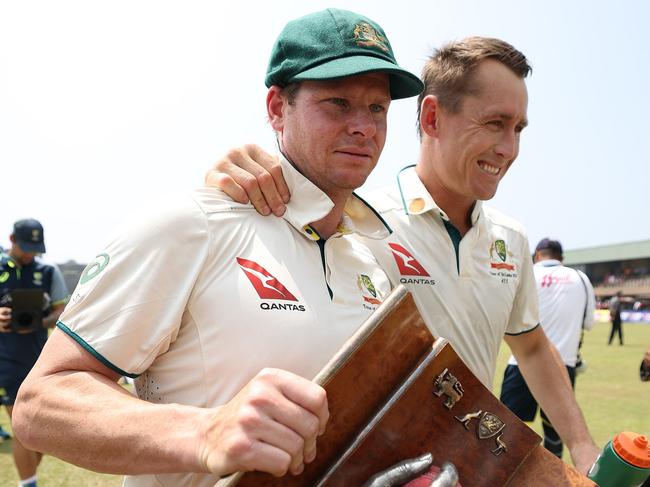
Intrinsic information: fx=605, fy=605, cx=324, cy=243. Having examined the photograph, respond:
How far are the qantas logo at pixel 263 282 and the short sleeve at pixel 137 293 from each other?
0.11 metres

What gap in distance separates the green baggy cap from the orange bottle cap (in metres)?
1.30

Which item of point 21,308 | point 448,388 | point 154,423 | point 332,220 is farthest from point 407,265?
point 21,308

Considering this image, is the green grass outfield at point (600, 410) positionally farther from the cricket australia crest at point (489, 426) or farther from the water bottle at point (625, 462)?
the cricket australia crest at point (489, 426)

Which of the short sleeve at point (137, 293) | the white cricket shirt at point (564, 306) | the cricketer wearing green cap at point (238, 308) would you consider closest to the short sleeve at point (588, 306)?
the white cricket shirt at point (564, 306)

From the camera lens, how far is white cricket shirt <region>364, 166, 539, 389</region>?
2457mm

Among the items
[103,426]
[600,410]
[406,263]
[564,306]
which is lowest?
[600,410]

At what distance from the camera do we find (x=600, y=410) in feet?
26.9

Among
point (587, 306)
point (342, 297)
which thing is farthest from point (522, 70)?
point (587, 306)

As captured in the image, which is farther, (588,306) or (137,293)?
(588,306)

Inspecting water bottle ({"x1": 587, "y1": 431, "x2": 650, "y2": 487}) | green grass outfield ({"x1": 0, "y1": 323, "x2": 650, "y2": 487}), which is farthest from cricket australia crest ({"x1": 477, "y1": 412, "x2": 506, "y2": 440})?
green grass outfield ({"x1": 0, "y1": 323, "x2": 650, "y2": 487})

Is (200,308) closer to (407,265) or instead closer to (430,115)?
(407,265)

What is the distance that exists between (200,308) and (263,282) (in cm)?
17

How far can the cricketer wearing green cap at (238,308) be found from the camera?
1028 mm

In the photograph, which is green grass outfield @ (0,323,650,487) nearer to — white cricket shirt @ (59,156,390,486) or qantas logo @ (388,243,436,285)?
qantas logo @ (388,243,436,285)
